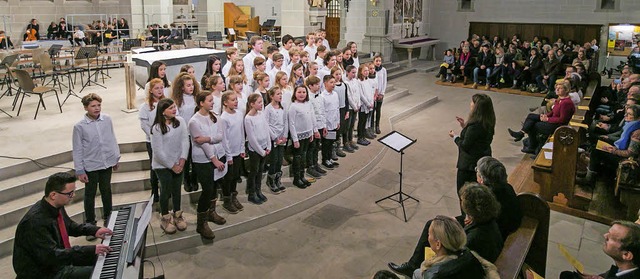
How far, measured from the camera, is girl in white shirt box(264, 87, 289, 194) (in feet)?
19.2

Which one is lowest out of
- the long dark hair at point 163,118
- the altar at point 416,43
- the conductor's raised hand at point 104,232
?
the conductor's raised hand at point 104,232

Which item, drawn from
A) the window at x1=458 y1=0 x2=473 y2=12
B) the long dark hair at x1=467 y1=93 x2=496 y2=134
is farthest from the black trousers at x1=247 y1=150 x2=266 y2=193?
the window at x1=458 y1=0 x2=473 y2=12

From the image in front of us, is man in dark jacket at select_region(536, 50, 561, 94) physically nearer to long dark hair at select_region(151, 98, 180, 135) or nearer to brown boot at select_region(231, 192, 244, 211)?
brown boot at select_region(231, 192, 244, 211)

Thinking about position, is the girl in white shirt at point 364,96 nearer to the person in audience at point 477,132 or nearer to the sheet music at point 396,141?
the sheet music at point 396,141

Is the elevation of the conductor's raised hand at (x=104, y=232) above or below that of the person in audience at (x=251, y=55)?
below

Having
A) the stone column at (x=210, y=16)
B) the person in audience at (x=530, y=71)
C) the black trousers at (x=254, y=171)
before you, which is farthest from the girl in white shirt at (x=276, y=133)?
the stone column at (x=210, y=16)

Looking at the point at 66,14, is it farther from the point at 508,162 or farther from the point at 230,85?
the point at 508,162

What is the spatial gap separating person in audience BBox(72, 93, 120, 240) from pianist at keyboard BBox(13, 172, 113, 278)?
141cm

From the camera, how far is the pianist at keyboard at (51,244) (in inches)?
128

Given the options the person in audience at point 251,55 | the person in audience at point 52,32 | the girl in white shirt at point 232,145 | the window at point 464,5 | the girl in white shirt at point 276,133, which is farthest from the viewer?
the window at point 464,5

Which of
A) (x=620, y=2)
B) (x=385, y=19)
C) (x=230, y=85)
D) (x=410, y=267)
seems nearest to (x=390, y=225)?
(x=410, y=267)

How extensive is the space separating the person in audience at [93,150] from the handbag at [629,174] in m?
5.24

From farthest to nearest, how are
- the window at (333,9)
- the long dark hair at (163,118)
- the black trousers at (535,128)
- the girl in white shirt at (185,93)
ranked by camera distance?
the window at (333,9) < the black trousers at (535,128) < the girl in white shirt at (185,93) < the long dark hair at (163,118)

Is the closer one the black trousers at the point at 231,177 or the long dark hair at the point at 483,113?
the long dark hair at the point at 483,113
